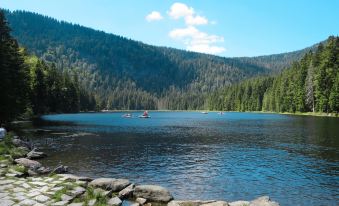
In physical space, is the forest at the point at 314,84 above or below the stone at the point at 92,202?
above

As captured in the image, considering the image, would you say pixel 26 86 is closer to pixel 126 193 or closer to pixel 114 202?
pixel 126 193

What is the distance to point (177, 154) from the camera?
131 feet

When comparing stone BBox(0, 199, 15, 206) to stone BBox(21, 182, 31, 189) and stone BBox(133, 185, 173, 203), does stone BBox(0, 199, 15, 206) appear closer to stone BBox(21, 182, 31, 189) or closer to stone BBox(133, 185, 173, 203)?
stone BBox(21, 182, 31, 189)

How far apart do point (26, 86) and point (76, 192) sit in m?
57.4

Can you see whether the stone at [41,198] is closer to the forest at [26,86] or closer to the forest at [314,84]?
the forest at [26,86]

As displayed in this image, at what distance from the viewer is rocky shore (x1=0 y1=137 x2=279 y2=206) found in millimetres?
17609

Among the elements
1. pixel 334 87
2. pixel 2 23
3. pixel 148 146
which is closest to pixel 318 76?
pixel 334 87

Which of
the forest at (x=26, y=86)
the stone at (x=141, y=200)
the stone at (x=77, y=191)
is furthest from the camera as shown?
the forest at (x=26, y=86)

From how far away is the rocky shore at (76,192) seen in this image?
17609 mm

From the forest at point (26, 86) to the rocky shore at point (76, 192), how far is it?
33936mm

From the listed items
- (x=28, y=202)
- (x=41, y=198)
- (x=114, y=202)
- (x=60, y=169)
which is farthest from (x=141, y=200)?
(x=60, y=169)

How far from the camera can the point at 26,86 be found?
70.4m

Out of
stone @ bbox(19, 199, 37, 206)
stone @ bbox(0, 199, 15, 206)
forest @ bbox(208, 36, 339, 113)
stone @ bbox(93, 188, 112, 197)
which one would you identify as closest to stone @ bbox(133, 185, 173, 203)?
stone @ bbox(93, 188, 112, 197)

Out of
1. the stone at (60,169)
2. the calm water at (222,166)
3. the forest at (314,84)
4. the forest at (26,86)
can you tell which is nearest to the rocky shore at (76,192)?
the stone at (60,169)
